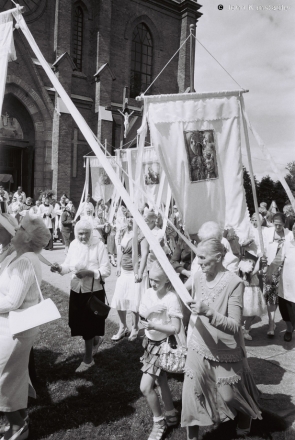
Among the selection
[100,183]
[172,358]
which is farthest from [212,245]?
[100,183]

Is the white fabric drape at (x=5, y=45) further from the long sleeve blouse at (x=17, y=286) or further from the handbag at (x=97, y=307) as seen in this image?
the handbag at (x=97, y=307)

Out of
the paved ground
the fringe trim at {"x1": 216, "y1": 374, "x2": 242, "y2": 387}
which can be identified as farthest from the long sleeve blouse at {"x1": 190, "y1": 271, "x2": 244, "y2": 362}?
the paved ground

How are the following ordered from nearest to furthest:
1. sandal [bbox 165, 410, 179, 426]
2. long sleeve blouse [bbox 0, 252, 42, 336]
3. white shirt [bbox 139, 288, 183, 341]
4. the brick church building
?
1. long sleeve blouse [bbox 0, 252, 42, 336]
2. white shirt [bbox 139, 288, 183, 341]
3. sandal [bbox 165, 410, 179, 426]
4. the brick church building

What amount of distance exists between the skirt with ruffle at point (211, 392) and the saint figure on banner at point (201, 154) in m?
2.27

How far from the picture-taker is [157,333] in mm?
3281

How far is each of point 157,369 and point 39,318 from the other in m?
1.06

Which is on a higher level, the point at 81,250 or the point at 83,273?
the point at 81,250

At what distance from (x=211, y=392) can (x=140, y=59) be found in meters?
24.8

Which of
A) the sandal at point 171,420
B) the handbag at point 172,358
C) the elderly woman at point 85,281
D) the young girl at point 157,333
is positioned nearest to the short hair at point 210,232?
the young girl at point 157,333

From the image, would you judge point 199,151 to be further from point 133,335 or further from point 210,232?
point 133,335

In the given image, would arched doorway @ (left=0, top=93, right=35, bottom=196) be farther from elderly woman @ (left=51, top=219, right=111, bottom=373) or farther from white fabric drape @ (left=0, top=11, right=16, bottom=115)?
white fabric drape @ (left=0, top=11, right=16, bottom=115)

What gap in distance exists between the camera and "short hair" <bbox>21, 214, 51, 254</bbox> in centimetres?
314

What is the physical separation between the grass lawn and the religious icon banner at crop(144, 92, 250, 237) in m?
1.88

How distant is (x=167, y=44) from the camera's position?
25.4 meters
